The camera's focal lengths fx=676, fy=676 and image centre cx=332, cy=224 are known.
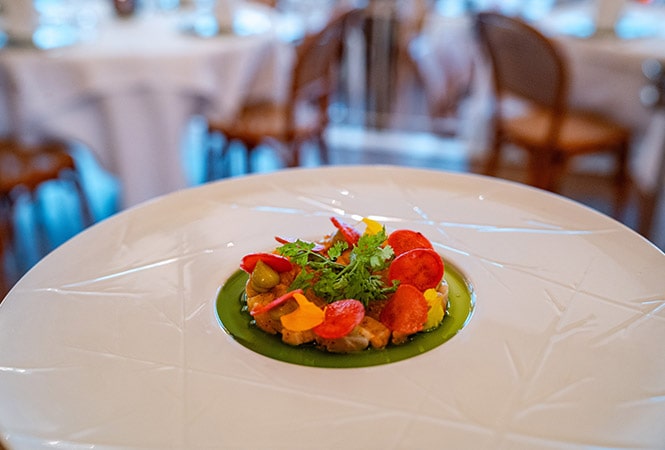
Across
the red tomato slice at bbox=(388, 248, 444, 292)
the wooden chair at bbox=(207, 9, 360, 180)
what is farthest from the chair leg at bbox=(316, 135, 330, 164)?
the red tomato slice at bbox=(388, 248, 444, 292)

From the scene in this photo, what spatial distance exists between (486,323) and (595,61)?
5.64 feet

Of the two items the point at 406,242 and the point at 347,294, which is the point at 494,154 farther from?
the point at 347,294

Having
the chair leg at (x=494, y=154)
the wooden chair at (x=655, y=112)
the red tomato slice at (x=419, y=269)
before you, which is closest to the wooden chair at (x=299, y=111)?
the chair leg at (x=494, y=154)

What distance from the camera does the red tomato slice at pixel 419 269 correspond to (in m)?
0.91

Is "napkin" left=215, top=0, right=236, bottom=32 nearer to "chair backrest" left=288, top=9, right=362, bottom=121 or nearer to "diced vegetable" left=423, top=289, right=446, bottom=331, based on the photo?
"chair backrest" left=288, top=9, right=362, bottom=121

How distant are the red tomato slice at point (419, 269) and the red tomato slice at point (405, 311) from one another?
26 millimetres

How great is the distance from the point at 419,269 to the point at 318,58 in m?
1.74

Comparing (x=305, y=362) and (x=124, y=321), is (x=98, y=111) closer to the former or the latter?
(x=124, y=321)

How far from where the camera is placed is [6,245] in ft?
7.81

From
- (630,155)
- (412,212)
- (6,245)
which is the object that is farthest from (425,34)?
(412,212)

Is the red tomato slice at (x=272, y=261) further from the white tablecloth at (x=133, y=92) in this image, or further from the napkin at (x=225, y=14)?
the napkin at (x=225, y=14)

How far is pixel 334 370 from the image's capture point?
2.60 feet

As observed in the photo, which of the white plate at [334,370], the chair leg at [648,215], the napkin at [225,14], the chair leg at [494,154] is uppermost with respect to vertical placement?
the napkin at [225,14]

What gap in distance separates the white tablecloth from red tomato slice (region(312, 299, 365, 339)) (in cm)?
156
